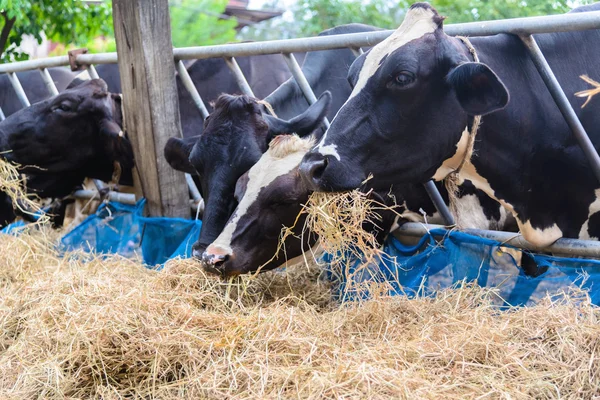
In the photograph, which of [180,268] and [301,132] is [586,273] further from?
[180,268]

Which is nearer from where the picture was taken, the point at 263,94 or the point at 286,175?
the point at 286,175

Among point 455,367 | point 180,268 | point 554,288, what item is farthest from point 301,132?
point 455,367

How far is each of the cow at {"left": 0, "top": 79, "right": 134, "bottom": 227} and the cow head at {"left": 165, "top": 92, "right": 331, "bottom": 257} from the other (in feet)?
5.40

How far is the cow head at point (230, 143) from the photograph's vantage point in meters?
4.09

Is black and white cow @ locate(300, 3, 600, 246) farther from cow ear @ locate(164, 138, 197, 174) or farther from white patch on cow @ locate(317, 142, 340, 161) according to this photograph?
cow ear @ locate(164, 138, 197, 174)

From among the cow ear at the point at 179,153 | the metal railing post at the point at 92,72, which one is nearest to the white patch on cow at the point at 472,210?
the cow ear at the point at 179,153

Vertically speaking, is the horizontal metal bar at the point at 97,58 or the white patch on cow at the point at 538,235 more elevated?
the horizontal metal bar at the point at 97,58

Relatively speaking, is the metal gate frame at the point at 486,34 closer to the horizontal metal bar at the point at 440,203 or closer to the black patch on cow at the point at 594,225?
the horizontal metal bar at the point at 440,203

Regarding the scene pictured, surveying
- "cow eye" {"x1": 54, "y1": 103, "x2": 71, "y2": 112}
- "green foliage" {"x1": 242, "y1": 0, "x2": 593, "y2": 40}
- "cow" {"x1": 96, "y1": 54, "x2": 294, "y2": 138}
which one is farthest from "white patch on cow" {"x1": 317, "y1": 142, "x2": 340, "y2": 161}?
"green foliage" {"x1": 242, "y1": 0, "x2": 593, "y2": 40}

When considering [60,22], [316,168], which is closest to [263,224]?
[316,168]

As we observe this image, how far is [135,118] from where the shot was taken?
5.20 meters

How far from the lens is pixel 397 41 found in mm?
3252

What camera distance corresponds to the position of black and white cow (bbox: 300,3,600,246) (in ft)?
10.2

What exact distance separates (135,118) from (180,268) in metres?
1.68
